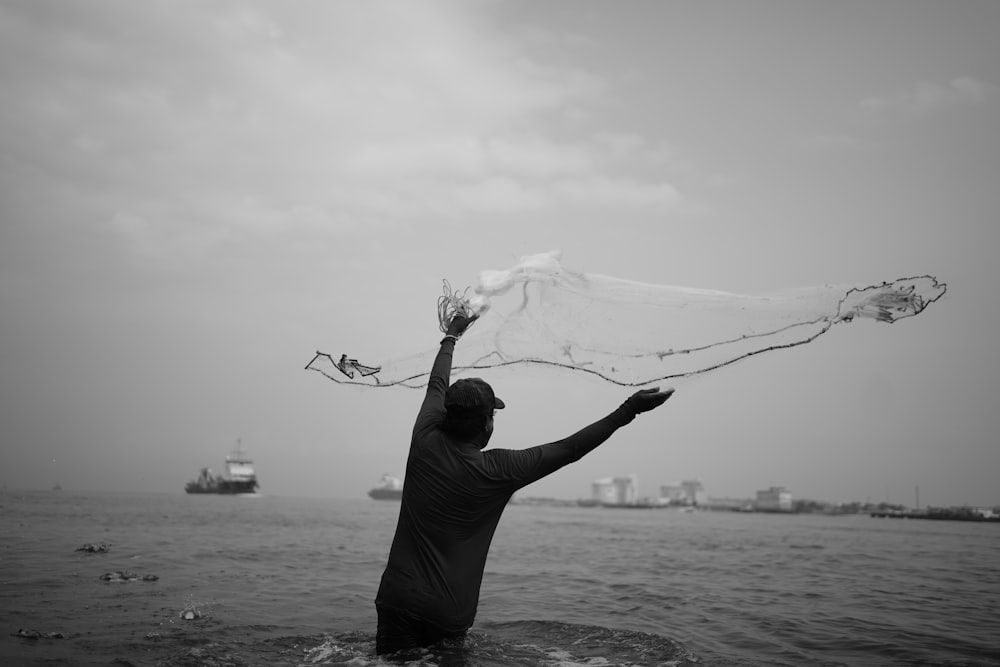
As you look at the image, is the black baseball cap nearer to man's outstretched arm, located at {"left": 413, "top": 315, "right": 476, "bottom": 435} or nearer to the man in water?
the man in water

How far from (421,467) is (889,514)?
163275mm

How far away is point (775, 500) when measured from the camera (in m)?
163

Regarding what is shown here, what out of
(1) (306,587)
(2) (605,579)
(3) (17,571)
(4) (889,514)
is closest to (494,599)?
(1) (306,587)

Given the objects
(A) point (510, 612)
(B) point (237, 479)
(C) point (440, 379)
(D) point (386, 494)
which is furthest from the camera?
(D) point (386, 494)

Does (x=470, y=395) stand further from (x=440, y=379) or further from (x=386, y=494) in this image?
(x=386, y=494)

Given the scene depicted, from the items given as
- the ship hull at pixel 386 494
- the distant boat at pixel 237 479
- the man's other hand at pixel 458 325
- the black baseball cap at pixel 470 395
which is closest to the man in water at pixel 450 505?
the black baseball cap at pixel 470 395

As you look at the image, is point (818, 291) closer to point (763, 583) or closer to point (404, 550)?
point (404, 550)

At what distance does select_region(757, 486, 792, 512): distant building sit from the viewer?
16212 centimetres

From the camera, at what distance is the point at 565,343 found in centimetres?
612

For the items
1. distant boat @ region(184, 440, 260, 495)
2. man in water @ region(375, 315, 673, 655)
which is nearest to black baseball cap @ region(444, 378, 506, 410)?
man in water @ region(375, 315, 673, 655)

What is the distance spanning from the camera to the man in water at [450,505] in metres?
4.33

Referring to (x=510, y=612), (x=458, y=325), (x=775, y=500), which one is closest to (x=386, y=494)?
(x=775, y=500)

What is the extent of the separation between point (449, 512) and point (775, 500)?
17741 centimetres

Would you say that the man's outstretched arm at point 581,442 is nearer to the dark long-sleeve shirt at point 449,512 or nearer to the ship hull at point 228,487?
the dark long-sleeve shirt at point 449,512
